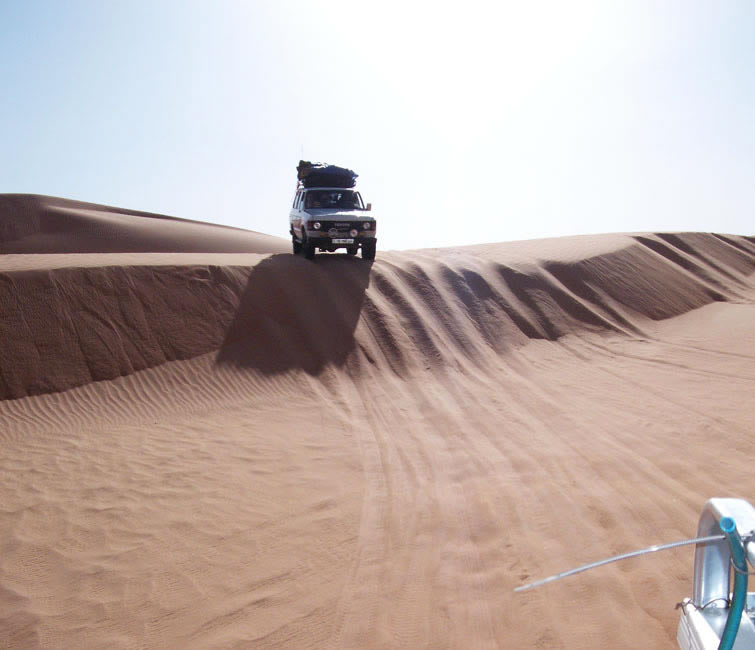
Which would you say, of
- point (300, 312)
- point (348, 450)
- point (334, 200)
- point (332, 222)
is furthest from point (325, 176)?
point (348, 450)

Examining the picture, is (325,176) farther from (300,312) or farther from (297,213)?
(300,312)

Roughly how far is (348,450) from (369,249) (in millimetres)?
7805

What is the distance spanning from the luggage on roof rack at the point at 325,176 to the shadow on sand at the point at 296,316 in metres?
2.40

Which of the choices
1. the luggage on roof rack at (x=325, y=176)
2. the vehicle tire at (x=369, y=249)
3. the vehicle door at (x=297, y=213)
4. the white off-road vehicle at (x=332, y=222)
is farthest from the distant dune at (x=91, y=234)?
the vehicle tire at (x=369, y=249)

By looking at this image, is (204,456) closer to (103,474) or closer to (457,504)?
(103,474)

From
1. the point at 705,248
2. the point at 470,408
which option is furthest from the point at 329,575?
the point at 705,248

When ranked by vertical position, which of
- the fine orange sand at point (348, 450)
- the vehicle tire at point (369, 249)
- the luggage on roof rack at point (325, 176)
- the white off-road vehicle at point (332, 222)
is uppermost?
the luggage on roof rack at point (325, 176)

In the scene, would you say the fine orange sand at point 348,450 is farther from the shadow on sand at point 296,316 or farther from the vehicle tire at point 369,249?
the vehicle tire at point 369,249

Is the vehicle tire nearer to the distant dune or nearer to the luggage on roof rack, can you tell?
the luggage on roof rack

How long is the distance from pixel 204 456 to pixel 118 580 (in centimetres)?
236

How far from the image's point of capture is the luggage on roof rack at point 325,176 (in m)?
14.3

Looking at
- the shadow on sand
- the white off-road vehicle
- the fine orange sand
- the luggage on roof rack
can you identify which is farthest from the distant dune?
the shadow on sand

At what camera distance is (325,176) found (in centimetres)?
1442

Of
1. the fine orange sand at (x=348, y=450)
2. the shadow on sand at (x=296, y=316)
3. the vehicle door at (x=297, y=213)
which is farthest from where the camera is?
the vehicle door at (x=297, y=213)
